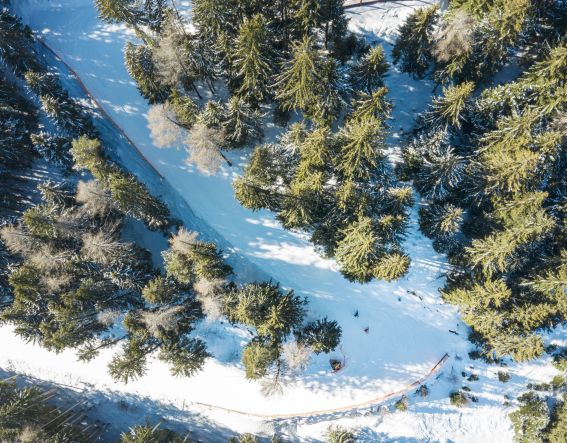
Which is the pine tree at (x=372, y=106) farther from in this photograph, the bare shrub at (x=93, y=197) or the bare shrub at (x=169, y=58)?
the bare shrub at (x=93, y=197)

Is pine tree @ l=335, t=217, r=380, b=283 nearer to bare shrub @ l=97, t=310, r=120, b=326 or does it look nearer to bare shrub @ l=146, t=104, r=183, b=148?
bare shrub @ l=146, t=104, r=183, b=148

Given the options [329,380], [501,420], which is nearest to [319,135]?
[329,380]

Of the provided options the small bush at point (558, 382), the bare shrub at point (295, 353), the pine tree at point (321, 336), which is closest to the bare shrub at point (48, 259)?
the bare shrub at point (295, 353)

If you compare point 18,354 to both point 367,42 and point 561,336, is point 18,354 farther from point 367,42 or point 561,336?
point 561,336

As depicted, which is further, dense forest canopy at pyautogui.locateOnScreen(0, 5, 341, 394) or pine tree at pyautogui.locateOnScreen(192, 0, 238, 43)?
dense forest canopy at pyautogui.locateOnScreen(0, 5, 341, 394)

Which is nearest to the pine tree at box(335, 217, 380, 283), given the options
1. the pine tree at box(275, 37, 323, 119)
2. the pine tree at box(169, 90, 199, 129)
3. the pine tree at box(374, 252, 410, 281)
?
the pine tree at box(374, 252, 410, 281)
